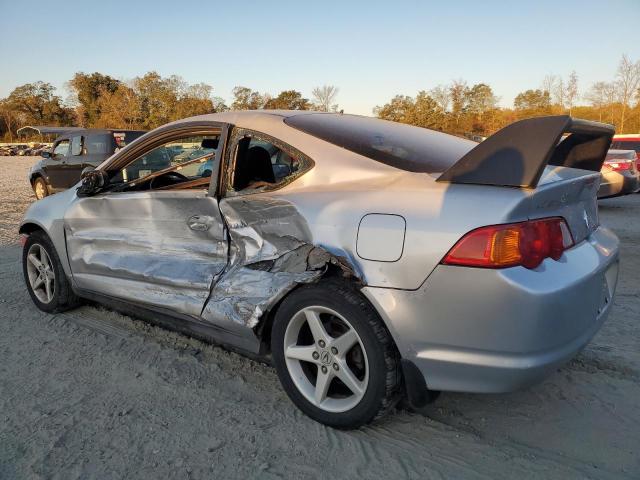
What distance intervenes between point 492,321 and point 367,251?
0.58m

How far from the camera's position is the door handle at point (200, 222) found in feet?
9.23

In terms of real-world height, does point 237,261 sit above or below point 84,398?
above

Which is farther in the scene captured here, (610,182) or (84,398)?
(610,182)

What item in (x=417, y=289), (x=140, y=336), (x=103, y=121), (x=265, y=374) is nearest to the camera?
(x=417, y=289)

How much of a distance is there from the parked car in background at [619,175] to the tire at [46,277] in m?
9.50

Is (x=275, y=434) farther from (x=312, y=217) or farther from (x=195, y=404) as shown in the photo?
(x=312, y=217)

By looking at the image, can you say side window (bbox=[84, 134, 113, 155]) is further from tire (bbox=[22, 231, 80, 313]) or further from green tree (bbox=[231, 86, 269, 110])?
green tree (bbox=[231, 86, 269, 110])

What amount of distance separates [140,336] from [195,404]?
111cm

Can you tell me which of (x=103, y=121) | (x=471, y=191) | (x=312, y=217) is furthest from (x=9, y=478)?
(x=103, y=121)

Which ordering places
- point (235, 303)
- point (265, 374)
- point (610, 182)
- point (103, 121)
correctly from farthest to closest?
point (103, 121), point (610, 182), point (265, 374), point (235, 303)

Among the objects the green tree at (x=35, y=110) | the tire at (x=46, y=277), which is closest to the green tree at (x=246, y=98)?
the green tree at (x=35, y=110)

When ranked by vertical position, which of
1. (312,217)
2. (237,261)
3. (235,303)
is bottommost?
(235,303)

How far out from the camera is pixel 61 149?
12.1m

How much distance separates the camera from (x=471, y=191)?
6.70ft
